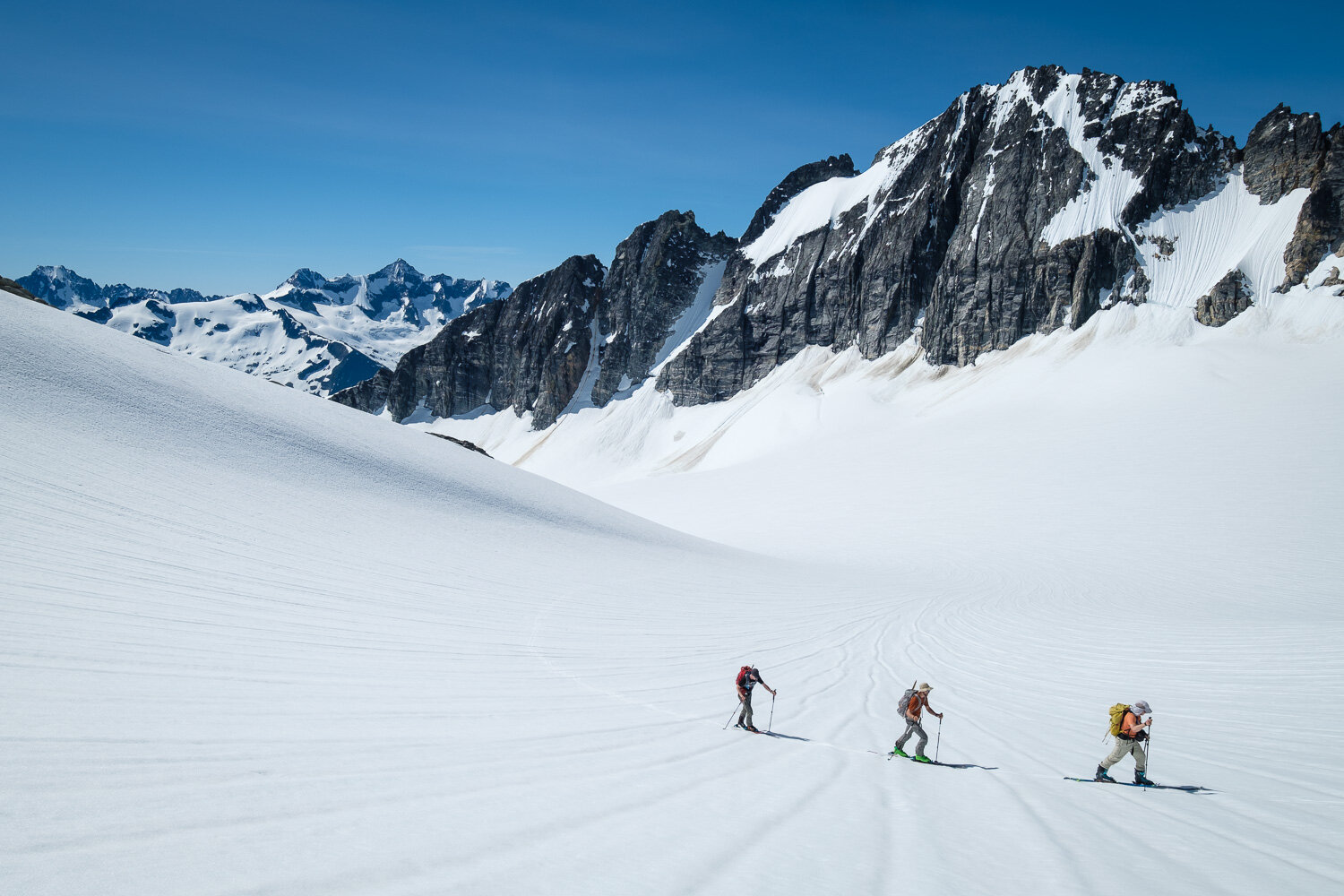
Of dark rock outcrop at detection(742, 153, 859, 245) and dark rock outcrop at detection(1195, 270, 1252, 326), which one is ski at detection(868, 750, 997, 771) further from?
dark rock outcrop at detection(742, 153, 859, 245)

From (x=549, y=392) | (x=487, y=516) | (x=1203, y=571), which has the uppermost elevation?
(x=549, y=392)

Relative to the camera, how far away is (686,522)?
119 ft

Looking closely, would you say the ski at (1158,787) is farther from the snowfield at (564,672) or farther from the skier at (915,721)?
the skier at (915,721)

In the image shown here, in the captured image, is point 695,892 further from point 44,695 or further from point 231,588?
point 231,588

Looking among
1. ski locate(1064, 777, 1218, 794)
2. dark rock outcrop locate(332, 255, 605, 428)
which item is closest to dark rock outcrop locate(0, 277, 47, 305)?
ski locate(1064, 777, 1218, 794)

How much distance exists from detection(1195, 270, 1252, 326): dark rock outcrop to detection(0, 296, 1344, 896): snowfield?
2384 cm

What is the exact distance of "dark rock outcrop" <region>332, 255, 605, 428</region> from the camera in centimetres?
9650

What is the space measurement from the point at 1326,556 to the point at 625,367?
79.6 metres

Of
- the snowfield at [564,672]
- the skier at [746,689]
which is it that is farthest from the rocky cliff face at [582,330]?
the skier at [746,689]

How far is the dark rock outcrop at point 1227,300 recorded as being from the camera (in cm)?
4534

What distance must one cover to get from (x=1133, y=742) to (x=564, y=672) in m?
6.25

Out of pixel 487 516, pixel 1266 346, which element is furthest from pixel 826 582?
pixel 1266 346

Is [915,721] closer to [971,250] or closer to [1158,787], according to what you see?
[1158,787]

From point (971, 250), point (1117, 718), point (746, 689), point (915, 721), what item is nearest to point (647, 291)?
point (971, 250)
